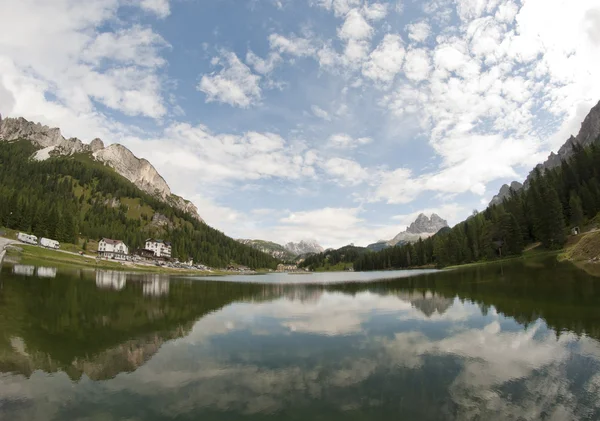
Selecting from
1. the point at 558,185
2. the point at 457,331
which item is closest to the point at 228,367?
the point at 457,331

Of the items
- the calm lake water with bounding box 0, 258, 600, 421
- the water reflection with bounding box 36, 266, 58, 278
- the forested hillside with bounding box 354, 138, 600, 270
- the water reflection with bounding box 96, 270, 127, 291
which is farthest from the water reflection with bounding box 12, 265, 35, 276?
the forested hillside with bounding box 354, 138, 600, 270

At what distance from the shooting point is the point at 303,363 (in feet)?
67.9

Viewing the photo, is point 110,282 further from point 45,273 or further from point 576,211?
point 576,211

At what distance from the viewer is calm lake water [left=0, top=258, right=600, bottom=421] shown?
13984 millimetres

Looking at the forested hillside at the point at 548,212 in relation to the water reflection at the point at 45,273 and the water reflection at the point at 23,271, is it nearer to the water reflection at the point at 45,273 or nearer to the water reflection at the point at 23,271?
the water reflection at the point at 45,273

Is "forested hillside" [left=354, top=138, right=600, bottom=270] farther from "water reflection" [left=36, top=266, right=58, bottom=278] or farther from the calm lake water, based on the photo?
"water reflection" [left=36, top=266, right=58, bottom=278]

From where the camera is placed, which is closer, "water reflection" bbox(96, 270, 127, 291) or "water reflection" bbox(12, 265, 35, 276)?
"water reflection" bbox(96, 270, 127, 291)

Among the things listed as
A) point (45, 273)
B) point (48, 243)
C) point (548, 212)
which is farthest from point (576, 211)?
point (48, 243)

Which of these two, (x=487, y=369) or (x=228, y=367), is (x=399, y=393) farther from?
(x=228, y=367)

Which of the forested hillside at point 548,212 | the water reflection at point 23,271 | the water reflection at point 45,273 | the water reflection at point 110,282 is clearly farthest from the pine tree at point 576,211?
the water reflection at point 23,271

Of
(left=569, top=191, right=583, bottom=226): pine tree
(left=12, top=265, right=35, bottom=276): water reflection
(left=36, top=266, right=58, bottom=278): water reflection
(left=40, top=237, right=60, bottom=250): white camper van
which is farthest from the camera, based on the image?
(left=40, top=237, right=60, bottom=250): white camper van

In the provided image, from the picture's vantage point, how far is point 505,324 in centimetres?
2850

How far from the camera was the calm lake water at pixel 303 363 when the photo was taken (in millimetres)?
13984

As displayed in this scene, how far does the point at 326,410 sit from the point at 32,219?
190 metres
